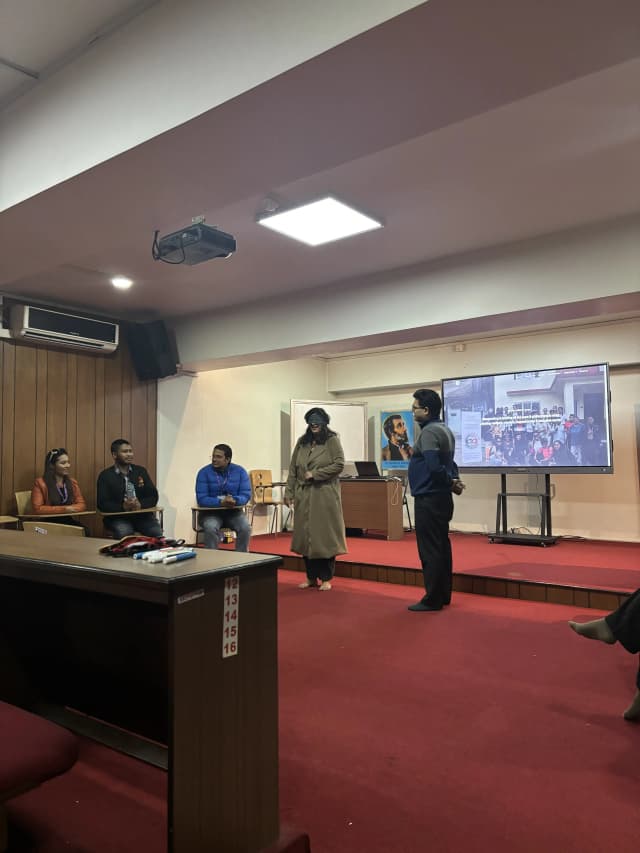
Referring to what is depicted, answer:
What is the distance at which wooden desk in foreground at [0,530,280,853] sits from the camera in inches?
50.6

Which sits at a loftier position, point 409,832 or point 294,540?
point 294,540

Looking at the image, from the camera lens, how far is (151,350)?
618 cm

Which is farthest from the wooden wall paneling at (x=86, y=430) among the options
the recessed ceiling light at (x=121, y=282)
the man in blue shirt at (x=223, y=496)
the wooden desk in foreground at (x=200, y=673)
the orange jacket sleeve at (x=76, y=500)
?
the wooden desk in foreground at (x=200, y=673)

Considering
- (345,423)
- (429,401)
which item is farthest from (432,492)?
(345,423)

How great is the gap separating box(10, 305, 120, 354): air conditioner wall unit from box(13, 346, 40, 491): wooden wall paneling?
205 mm

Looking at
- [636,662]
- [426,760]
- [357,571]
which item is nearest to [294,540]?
[357,571]

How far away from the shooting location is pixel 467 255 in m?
4.51

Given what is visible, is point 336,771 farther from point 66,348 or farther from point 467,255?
point 66,348

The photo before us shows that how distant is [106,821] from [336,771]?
27.1 inches

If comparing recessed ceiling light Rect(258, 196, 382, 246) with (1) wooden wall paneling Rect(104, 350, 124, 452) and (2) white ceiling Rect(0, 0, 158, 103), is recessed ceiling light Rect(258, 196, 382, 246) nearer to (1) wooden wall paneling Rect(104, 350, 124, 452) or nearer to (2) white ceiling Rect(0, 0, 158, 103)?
(2) white ceiling Rect(0, 0, 158, 103)

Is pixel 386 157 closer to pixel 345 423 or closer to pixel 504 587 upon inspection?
pixel 504 587

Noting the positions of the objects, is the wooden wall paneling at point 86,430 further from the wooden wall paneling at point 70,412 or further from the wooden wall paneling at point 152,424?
the wooden wall paneling at point 152,424

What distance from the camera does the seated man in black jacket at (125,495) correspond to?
17.2ft

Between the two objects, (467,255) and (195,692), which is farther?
(467,255)
